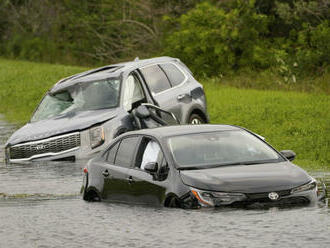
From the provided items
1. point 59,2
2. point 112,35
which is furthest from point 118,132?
point 59,2

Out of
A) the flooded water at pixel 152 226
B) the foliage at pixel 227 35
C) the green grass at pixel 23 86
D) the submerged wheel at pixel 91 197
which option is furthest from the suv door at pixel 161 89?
the foliage at pixel 227 35

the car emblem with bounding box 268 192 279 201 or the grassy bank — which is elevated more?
the grassy bank

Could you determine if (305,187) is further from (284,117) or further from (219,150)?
(284,117)

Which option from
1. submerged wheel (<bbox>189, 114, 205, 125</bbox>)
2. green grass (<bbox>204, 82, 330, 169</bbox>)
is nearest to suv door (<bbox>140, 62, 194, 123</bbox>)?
submerged wheel (<bbox>189, 114, 205, 125</bbox>)

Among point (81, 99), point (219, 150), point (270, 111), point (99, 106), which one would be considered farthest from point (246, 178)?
point (270, 111)

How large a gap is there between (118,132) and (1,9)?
57208 millimetres

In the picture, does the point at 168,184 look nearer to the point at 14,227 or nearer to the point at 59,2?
the point at 14,227

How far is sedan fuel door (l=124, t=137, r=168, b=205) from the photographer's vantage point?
12352 mm

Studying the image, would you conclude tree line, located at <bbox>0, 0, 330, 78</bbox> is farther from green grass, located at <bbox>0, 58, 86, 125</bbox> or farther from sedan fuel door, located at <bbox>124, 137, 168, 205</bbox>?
sedan fuel door, located at <bbox>124, 137, 168, 205</bbox>

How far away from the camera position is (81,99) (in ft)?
64.0

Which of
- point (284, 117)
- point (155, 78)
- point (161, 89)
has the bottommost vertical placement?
point (284, 117)

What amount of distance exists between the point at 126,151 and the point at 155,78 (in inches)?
264

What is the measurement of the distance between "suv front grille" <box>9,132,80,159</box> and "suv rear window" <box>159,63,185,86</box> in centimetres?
302

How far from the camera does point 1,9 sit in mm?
74000
